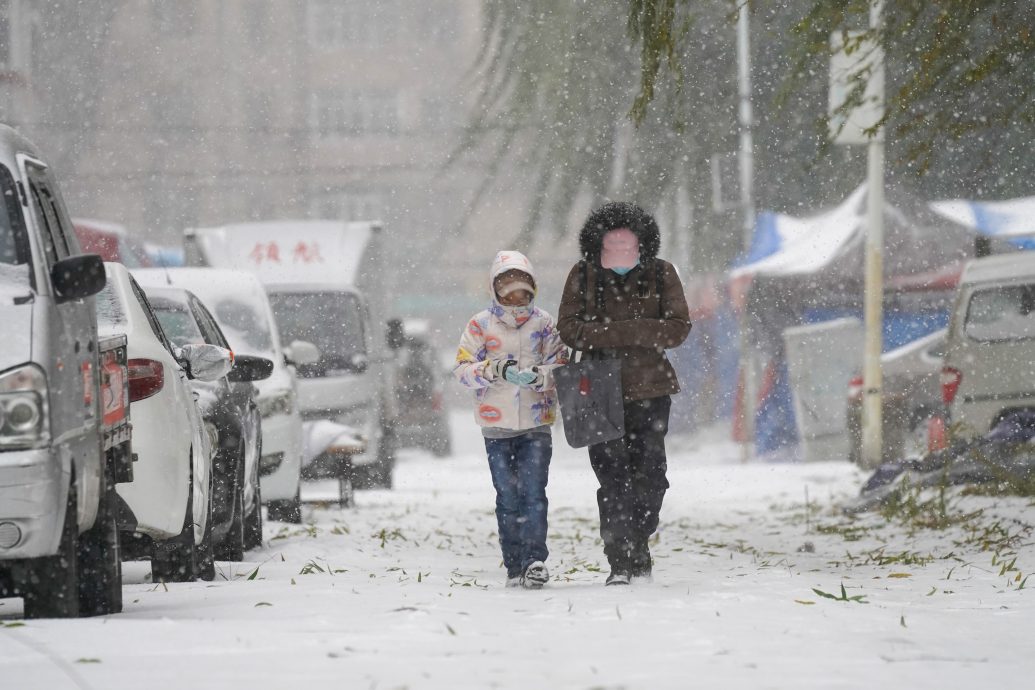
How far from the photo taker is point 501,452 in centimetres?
776

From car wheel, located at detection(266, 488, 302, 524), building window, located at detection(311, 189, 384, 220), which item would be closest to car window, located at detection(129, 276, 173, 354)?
car wheel, located at detection(266, 488, 302, 524)

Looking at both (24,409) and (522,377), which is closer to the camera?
(24,409)

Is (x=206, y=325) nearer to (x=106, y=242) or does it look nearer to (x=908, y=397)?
(x=908, y=397)

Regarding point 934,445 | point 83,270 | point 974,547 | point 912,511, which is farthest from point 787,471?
point 83,270

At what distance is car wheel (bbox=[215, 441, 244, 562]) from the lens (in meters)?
8.95

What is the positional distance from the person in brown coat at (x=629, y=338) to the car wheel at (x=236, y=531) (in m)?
2.21

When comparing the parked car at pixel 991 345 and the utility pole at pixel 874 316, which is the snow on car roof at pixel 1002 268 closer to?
the parked car at pixel 991 345

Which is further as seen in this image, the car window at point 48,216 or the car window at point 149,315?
the car window at point 149,315

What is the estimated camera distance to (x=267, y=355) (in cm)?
1274

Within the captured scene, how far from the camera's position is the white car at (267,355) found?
476 inches

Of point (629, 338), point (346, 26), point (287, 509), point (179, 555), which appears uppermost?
point (346, 26)

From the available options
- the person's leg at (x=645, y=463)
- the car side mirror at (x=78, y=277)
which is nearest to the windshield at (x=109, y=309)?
the car side mirror at (x=78, y=277)

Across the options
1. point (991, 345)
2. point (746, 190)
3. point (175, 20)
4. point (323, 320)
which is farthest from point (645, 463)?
point (175, 20)

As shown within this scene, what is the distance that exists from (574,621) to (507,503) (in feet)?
6.17
